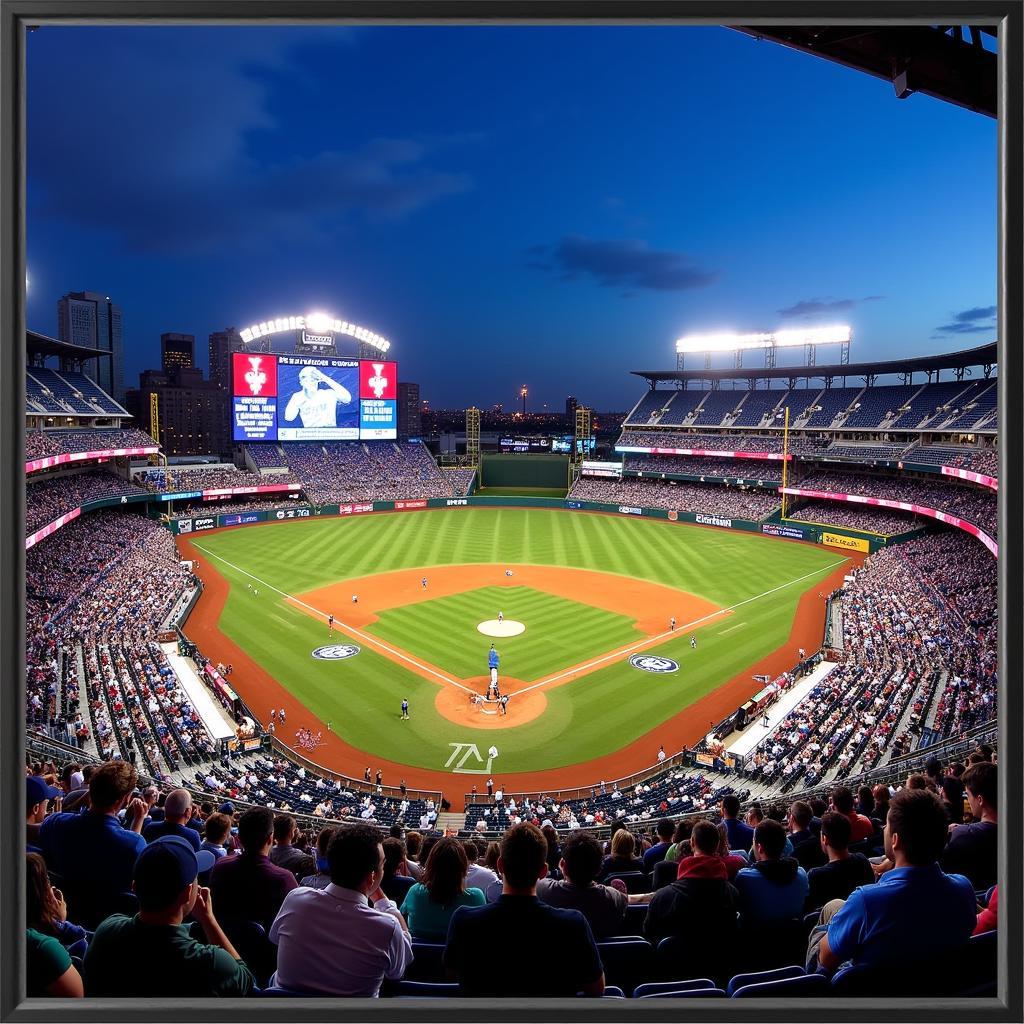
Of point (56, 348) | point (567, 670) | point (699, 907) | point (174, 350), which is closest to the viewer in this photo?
point (699, 907)

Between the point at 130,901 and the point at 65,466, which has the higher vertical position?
the point at 65,466

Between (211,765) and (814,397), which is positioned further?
(814,397)

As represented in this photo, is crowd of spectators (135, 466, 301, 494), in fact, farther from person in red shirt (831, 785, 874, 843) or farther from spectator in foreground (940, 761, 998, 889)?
spectator in foreground (940, 761, 998, 889)

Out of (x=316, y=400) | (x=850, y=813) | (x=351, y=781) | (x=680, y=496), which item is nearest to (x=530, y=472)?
(x=680, y=496)

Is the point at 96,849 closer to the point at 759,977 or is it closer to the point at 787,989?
the point at 759,977

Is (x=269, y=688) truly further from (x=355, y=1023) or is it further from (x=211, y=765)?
(x=355, y=1023)

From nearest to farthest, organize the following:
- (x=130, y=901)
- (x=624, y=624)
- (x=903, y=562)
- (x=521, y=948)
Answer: (x=521, y=948)
(x=130, y=901)
(x=624, y=624)
(x=903, y=562)

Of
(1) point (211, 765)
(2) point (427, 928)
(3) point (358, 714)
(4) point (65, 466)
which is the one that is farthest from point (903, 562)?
(4) point (65, 466)

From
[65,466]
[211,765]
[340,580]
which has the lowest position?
[211,765]
